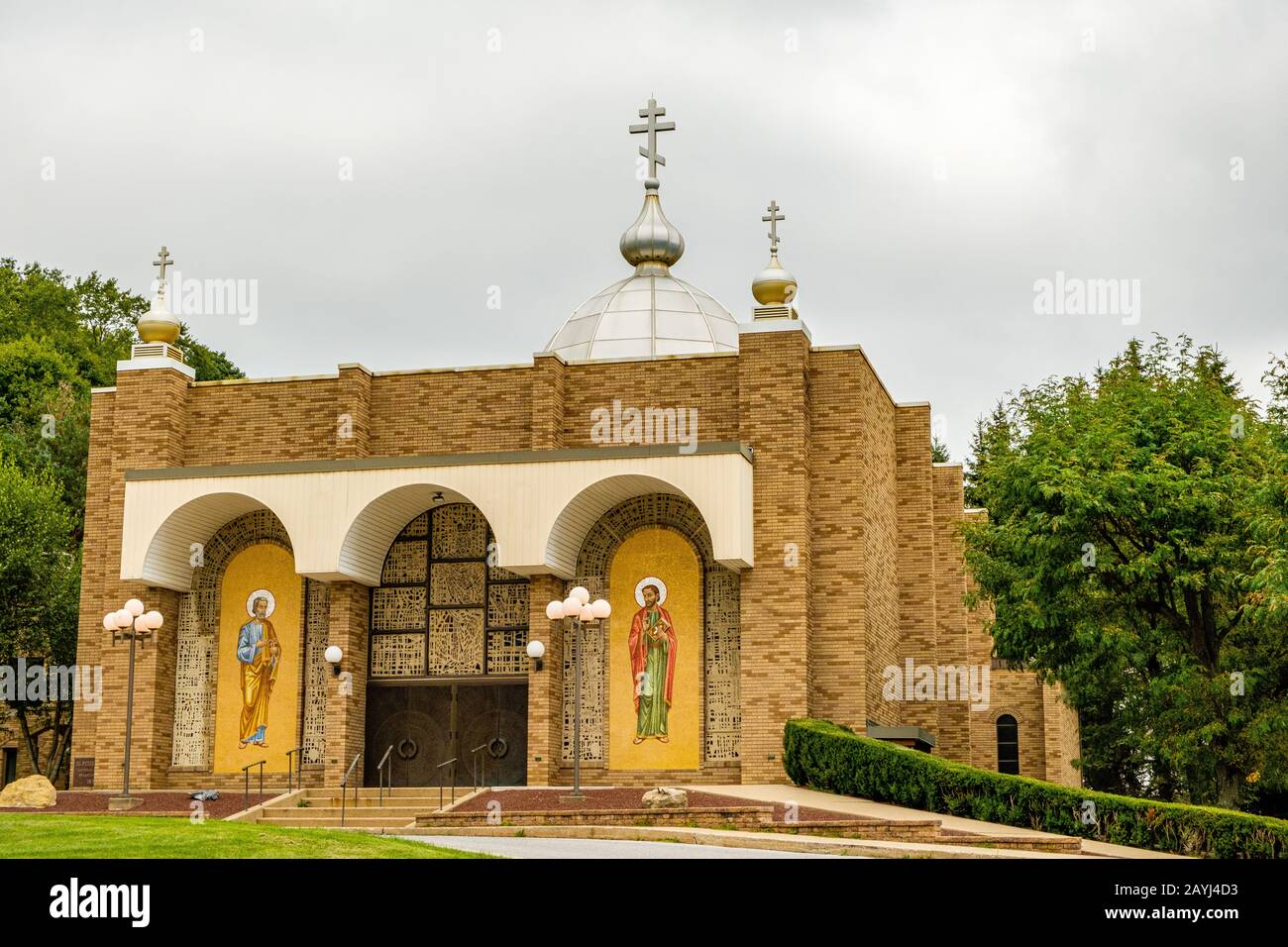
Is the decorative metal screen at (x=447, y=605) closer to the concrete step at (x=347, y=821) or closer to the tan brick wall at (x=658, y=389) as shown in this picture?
the tan brick wall at (x=658, y=389)

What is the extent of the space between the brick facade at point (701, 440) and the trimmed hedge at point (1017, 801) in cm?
171

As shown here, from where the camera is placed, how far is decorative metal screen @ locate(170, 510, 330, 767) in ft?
93.5

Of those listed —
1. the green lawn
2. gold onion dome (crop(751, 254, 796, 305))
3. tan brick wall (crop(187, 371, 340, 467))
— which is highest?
gold onion dome (crop(751, 254, 796, 305))

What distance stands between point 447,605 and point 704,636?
4578 millimetres

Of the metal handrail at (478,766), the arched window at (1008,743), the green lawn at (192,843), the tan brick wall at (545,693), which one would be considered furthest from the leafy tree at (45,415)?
the arched window at (1008,743)

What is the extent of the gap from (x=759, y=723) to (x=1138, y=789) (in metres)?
23.0

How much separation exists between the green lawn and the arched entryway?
32.1ft

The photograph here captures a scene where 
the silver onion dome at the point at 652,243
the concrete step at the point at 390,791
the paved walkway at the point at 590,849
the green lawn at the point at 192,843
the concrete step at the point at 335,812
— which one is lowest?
the concrete step at the point at 335,812

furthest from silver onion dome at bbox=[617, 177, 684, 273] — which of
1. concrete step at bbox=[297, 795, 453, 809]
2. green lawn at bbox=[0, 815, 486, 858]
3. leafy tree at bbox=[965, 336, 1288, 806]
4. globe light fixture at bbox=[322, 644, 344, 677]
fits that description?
green lawn at bbox=[0, 815, 486, 858]

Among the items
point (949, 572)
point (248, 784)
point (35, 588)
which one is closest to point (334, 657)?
point (248, 784)

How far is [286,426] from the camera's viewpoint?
2941cm

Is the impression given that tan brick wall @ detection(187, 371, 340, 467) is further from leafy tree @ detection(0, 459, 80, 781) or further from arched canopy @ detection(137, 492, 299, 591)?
leafy tree @ detection(0, 459, 80, 781)

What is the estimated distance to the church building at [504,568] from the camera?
26844 mm

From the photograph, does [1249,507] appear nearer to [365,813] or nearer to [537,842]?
[537,842]
